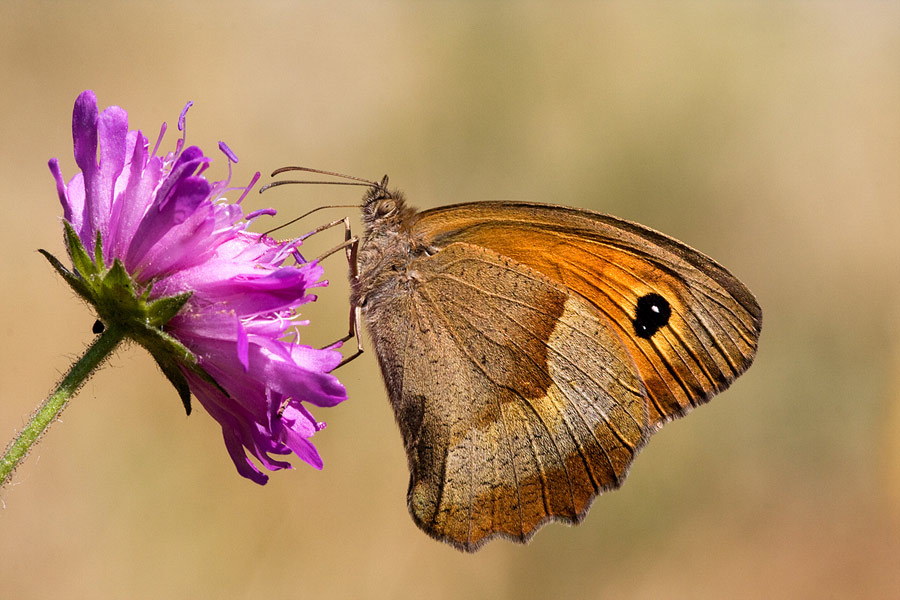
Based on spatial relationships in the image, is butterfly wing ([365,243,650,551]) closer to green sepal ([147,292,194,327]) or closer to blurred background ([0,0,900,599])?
green sepal ([147,292,194,327])

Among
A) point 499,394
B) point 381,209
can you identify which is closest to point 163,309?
point 381,209

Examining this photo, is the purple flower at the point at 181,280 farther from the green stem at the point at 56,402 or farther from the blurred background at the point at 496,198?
the blurred background at the point at 496,198

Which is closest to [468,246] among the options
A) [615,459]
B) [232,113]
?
[615,459]

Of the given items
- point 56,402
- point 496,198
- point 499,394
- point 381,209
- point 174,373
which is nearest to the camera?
point 56,402

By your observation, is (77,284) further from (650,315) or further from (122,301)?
(650,315)

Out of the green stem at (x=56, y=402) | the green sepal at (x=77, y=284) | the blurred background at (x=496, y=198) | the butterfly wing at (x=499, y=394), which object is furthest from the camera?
the blurred background at (x=496, y=198)

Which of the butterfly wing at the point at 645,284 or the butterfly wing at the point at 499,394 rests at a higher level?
the butterfly wing at the point at 645,284

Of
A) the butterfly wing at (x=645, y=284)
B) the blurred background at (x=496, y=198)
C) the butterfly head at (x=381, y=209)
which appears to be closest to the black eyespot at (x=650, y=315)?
the butterfly wing at (x=645, y=284)

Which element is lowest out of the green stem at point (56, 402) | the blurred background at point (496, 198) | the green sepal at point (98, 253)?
the green stem at point (56, 402)
